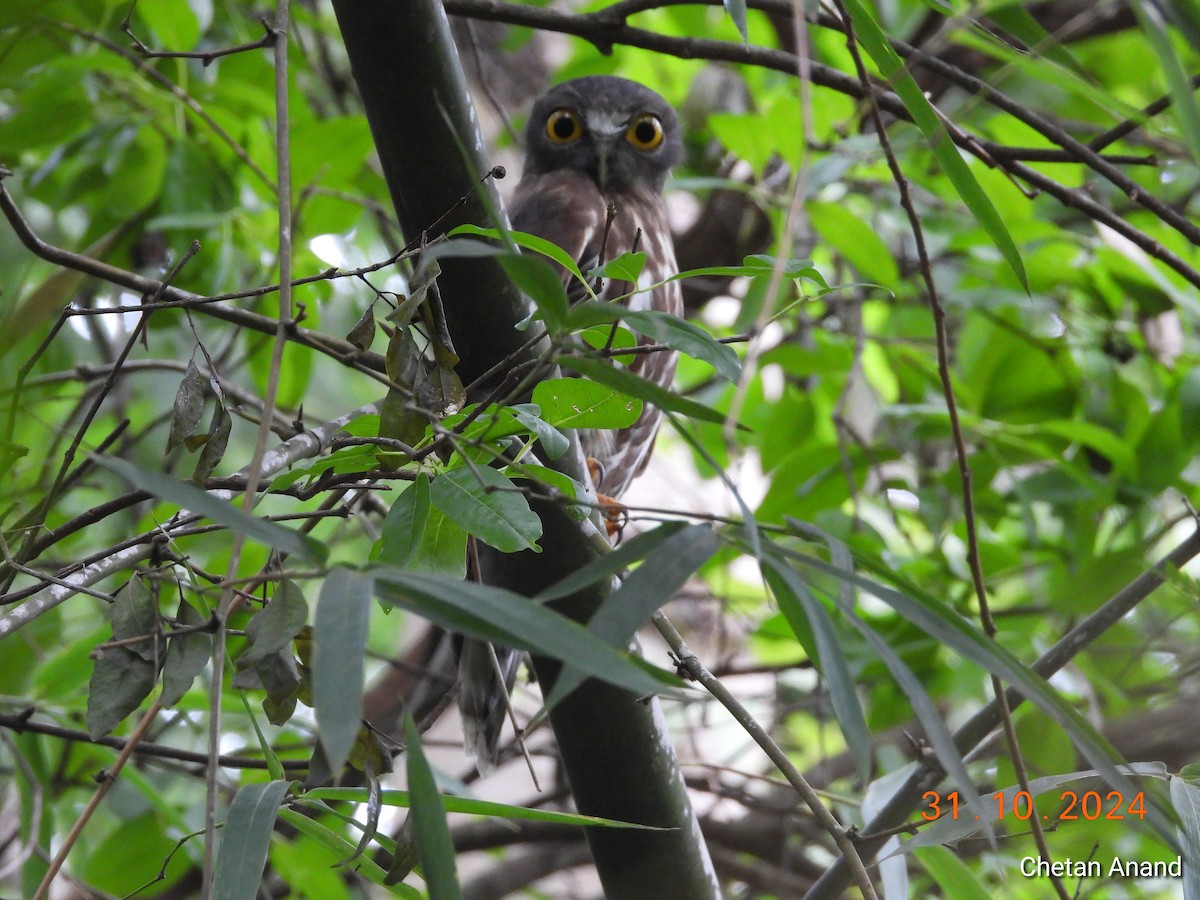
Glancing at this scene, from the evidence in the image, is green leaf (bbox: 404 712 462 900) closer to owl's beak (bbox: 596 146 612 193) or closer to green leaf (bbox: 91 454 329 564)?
green leaf (bbox: 91 454 329 564)

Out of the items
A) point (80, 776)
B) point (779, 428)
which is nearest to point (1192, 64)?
point (779, 428)

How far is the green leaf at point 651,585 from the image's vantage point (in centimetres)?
72

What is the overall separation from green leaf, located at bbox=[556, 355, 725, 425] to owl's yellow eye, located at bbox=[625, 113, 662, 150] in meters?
2.29

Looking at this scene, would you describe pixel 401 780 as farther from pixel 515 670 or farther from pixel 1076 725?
pixel 1076 725

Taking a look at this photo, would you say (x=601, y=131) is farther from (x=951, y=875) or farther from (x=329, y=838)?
(x=329, y=838)

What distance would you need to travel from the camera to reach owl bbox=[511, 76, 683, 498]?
2.63 meters

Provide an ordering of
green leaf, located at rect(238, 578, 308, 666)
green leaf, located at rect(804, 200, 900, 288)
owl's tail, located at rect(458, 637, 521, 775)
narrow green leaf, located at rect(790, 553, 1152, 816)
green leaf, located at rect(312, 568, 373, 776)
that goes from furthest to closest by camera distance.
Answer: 1. green leaf, located at rect(804, 200, 900, 288)
2. owl's tail, located at rect(458, 637, 521, 775)
3. green leaf, located at rect(238, 578, 308, 666)
4. narrow green leaf, located at rect(790, 553, 1152, 816)
5. green leaf, located at rect(312, 568, 373, 776)

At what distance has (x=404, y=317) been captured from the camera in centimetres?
96

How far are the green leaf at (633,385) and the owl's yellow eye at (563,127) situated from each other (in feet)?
7.37

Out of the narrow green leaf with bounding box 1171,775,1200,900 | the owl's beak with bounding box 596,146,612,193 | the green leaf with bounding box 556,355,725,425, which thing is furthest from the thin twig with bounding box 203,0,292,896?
the owl's beak with bounding box 596,146,612,193

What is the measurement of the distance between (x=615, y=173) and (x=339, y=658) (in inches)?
97.0

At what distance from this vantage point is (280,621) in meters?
0.84

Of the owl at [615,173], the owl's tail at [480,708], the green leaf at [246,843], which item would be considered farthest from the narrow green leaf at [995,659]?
the owl at [615,173]
